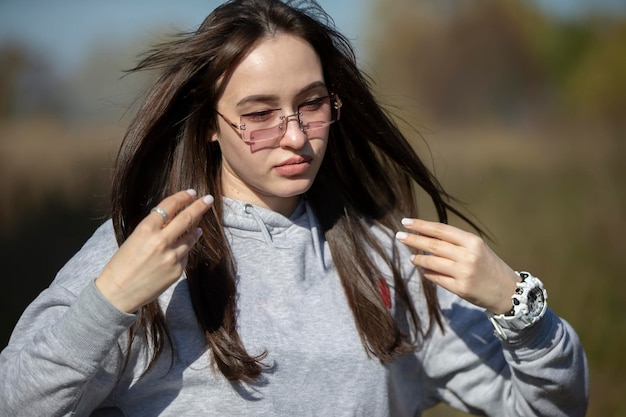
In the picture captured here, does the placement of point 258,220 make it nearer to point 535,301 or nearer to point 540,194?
point 535,301

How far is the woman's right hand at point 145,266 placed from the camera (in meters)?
1.88

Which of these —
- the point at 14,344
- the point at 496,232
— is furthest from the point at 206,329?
the point at 496,232

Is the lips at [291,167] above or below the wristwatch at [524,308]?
above

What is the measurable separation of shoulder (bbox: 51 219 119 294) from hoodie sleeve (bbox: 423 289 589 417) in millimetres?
892

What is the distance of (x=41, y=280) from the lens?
196 inches

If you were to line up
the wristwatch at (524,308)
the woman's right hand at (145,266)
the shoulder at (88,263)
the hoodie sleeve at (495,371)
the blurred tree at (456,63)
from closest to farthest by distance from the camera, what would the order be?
1. the woman's right hand at (145,266)
2. the shoulder at (88,263)
3. the wristwatch at (524,308)
4. the hoodie sleeve at (495,371)
5. the blurred tree at (456,63)

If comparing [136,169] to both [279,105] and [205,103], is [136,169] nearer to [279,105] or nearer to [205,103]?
[205,103]

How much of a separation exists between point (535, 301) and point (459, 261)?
230mm

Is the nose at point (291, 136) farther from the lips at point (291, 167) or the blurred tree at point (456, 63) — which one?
the blurred tree at point (456, 63)

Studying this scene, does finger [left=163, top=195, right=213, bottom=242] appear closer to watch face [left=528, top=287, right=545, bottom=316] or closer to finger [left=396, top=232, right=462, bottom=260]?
finger [left=396, top=232, right=462, bottom=260]

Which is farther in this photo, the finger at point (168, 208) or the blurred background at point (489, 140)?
the blurred background at point (489, 140)

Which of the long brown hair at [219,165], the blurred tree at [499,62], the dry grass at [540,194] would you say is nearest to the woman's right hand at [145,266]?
the long brown hair at [219,165]

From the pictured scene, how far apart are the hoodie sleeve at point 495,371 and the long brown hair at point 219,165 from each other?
0.28 ft

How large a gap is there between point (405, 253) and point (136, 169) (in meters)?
0.75
